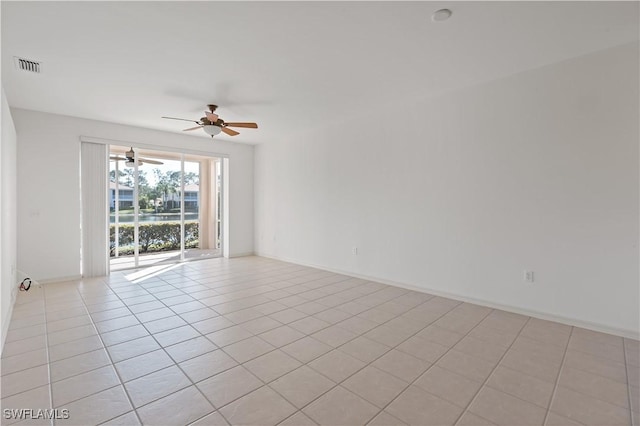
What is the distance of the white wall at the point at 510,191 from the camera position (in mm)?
3002

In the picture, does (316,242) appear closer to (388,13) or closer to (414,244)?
(414,244)

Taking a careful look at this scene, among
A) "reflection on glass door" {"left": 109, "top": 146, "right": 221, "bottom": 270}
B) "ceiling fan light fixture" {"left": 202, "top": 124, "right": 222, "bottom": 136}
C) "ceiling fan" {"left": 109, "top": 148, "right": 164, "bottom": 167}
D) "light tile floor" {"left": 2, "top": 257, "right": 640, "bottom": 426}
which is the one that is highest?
"ceiling fan light fixture" {"left": 202, "top": 124, "right": 222, "bottom": 136}

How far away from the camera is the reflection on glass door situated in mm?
6094

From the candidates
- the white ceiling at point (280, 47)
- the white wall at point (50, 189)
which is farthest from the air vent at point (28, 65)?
the white wall at point (50, 189)

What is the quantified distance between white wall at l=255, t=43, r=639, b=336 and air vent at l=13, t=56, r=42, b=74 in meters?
4.15

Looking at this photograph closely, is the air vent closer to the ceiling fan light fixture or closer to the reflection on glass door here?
the ceiling fan light fixture

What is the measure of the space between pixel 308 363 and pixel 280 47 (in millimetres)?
2957

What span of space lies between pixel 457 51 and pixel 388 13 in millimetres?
1052

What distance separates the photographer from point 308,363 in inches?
98.6

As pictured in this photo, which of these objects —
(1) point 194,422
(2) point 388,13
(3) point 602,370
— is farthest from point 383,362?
(2) point 388,13

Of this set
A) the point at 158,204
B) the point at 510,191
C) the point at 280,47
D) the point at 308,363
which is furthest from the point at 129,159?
the point at 510,191

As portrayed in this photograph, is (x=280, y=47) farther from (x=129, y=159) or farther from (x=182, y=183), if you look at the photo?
(x=182, y=183)

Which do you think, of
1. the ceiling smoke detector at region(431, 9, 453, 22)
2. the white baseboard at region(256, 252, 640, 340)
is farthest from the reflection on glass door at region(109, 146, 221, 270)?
the ceiling smoke detector at region(431, 9, 453, 22)

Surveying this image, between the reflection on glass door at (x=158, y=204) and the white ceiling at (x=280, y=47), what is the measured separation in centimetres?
194
